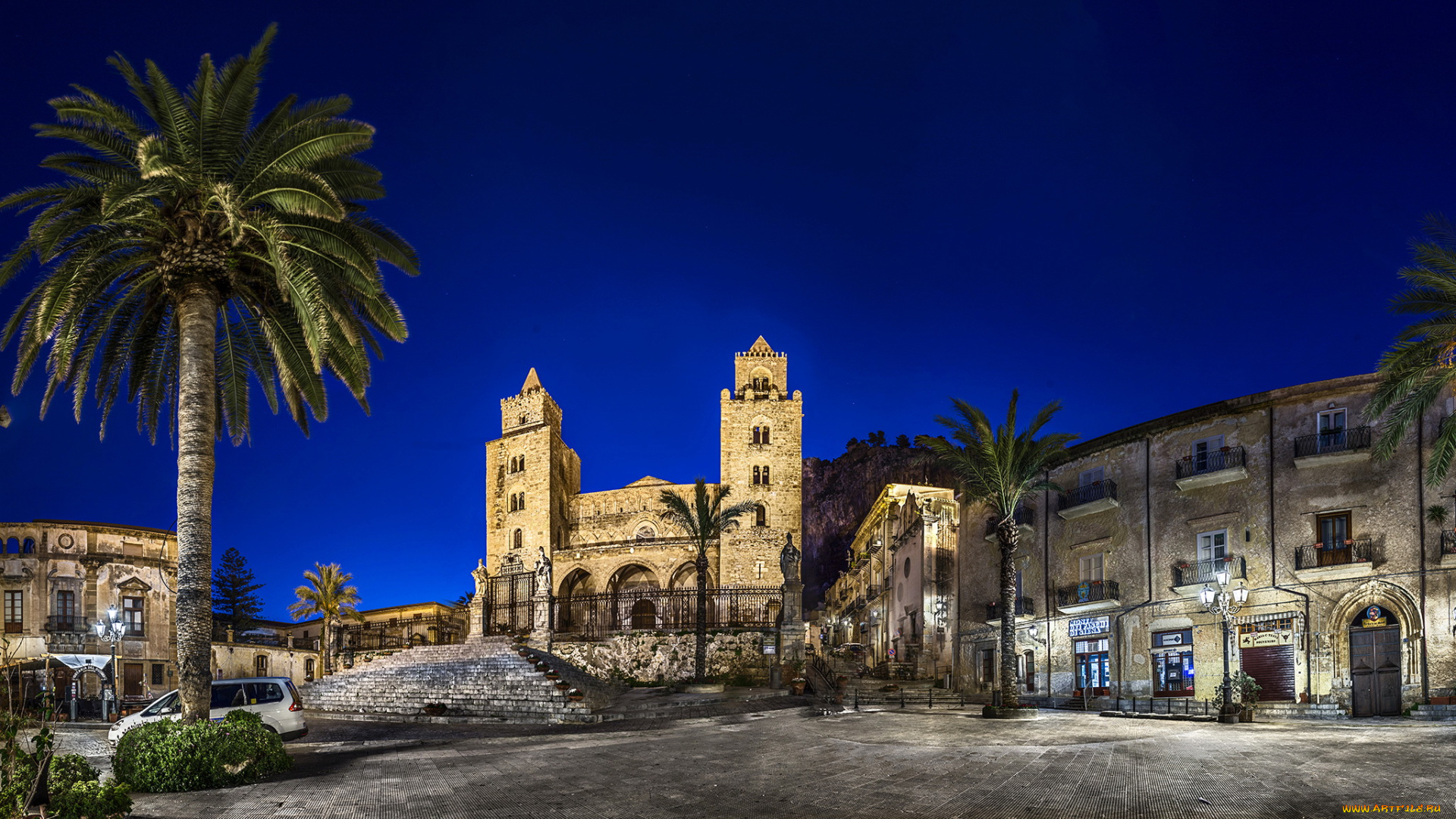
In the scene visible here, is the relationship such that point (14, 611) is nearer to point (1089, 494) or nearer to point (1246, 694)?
point (1089, 494)

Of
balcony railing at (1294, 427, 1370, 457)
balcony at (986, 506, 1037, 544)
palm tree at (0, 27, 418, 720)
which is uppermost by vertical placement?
palm tree at (0, 27, 418, 720)

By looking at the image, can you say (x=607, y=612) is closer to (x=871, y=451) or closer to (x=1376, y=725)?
(x=1376, y=725)

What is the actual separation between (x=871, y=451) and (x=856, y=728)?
8697cm

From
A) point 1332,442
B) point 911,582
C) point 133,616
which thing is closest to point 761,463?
point 911,582

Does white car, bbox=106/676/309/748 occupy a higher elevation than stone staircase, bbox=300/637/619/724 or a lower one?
higher

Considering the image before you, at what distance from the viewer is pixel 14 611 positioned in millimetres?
43281

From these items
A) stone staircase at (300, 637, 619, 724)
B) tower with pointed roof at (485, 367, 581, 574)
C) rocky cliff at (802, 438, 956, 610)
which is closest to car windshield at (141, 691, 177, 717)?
stone staircase at (300, 637, 619, 724)

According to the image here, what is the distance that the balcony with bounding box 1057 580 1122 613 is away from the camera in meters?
32.5

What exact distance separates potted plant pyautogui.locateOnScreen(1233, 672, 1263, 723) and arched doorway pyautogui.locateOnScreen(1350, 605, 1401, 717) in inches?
95.7

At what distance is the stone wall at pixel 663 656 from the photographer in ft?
118

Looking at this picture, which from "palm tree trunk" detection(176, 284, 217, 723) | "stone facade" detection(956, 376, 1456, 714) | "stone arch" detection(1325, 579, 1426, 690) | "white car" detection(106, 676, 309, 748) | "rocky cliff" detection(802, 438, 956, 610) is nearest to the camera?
"palm tree trunk" detection(176, 284, 217, 723)

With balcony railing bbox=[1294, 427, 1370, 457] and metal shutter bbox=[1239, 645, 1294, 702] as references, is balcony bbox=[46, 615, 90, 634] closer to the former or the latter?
metal shutter bbox=[1239, 645, 1294, 702]

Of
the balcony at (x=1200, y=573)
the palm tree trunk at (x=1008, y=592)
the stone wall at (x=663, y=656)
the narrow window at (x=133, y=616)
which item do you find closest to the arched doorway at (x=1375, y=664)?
the balcony at (x=1200, y=573)

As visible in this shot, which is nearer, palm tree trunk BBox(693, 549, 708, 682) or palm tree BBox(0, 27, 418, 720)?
palm tree BBox(0, 27, 418, 720)
